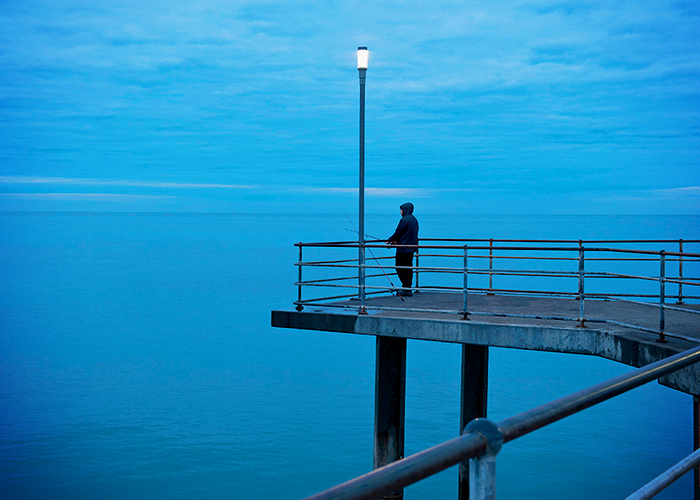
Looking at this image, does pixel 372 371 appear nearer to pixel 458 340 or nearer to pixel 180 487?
pixel 180 487

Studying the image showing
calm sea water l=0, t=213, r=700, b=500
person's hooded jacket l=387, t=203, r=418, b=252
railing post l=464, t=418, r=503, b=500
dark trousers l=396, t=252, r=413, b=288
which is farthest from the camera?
calm sea water l=0, t=213, r=700, b=500

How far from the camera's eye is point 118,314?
1545 inches

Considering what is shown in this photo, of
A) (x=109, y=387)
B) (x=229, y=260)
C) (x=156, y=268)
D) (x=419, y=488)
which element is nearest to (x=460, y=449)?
(x=419, y=488)

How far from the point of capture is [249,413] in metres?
22.3

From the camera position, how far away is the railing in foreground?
1438 millimetres

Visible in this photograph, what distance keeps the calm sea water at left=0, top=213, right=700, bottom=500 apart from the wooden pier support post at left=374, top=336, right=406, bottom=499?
5497mm

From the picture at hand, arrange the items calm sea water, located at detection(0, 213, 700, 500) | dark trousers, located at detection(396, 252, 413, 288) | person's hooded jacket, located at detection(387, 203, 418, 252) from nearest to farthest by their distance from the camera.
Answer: person's hooded jacket, located at detection(387, 203, 418, 252)
dark trousers, located at detection(396, 252, 413, 288)
calm sea water, located at detection(0, 213, 700, 500)

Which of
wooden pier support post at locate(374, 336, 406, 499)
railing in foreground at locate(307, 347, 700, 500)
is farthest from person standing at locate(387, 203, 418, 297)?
railing in foreground at locate(307, 347, 700, 500)

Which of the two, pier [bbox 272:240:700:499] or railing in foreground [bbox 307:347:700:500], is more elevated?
railing in foreground [bbox 307:347:700:500]

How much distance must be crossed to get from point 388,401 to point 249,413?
11.8m

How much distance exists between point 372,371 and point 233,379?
5.62m

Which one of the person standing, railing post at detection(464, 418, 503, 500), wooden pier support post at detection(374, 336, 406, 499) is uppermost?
the person standing

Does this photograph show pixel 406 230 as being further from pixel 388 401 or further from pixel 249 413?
pixel 249 413

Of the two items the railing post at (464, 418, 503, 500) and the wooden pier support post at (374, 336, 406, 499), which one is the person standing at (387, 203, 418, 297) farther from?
the railing post at (464, 418, 503, 500)
